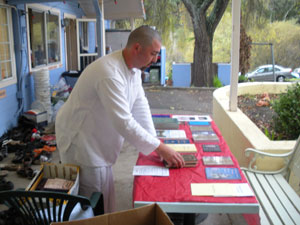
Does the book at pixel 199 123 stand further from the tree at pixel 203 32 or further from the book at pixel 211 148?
the tree at pixel 203 32

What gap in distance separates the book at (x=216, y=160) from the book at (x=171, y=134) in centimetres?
55

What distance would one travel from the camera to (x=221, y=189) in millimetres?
2070

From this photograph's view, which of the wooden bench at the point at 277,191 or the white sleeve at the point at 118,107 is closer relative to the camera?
the white sleeve at the point at 118,107

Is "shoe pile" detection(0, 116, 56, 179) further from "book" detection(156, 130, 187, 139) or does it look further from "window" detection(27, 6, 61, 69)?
"book" detection(156, 130, 187, 139)

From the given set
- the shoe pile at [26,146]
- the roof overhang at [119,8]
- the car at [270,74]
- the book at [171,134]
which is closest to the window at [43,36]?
the shoe pile at [26,146]

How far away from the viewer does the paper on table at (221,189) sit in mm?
2005

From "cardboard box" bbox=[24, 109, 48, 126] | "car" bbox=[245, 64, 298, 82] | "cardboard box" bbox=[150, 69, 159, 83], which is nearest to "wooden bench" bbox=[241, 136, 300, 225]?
"cardboard box" bbox=[24, 109, 48, 126]

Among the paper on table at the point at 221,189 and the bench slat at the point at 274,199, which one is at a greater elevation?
the paper on table at the point at 221,189

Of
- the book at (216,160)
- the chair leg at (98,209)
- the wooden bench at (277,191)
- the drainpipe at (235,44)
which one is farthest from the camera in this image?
the drainpipe at (235,44)

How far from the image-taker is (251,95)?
7.29 m

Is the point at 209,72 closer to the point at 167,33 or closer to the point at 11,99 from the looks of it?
the point at 167,33

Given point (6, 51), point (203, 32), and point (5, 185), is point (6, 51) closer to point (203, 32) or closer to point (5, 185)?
point (5, 185)

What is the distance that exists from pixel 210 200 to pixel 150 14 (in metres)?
16.4

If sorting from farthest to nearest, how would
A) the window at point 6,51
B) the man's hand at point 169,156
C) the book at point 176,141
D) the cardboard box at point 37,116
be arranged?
the cardboard box at point 37,116, the window at point 6,51, the book at point 176,141, the man's hand at point 169,156
